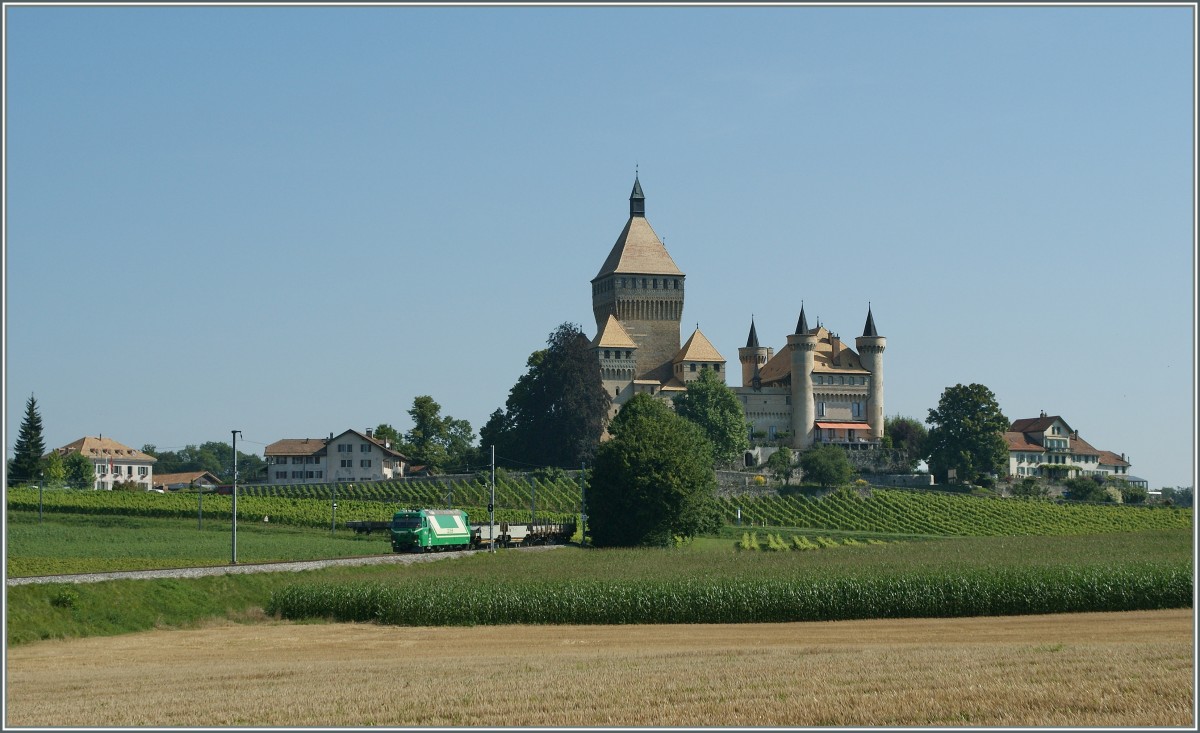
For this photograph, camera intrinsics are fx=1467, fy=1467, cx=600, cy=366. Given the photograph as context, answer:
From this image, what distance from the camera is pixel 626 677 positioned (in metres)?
25.0

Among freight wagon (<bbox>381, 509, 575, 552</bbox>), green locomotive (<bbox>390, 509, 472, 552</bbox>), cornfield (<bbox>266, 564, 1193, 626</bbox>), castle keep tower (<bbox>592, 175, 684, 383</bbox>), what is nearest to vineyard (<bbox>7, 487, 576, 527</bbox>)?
freight wagon (<bbox>381, 509, 575, 552</bbox>)

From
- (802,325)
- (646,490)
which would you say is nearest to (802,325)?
(802,325)

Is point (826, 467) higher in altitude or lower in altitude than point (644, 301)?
lower

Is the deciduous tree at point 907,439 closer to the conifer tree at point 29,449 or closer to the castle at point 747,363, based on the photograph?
the castle at point 747,363

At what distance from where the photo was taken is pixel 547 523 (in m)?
76.3

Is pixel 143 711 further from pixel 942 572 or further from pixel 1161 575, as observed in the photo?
pixel 1161 575

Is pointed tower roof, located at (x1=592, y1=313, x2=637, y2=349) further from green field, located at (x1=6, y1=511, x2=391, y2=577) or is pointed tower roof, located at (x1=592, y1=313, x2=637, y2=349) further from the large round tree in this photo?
the large round tree

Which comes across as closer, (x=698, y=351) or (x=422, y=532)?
(x=422, y=532)

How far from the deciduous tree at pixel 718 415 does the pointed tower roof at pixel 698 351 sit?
7588 mm

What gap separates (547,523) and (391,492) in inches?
1344

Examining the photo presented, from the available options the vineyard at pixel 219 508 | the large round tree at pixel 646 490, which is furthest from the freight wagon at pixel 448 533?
the vineyard at pixel 219 508

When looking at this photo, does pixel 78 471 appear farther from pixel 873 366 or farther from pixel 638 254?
pixel 873 366

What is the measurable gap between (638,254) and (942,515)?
194 feet

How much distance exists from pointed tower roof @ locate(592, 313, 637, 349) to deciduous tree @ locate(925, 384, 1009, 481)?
2997 cm
